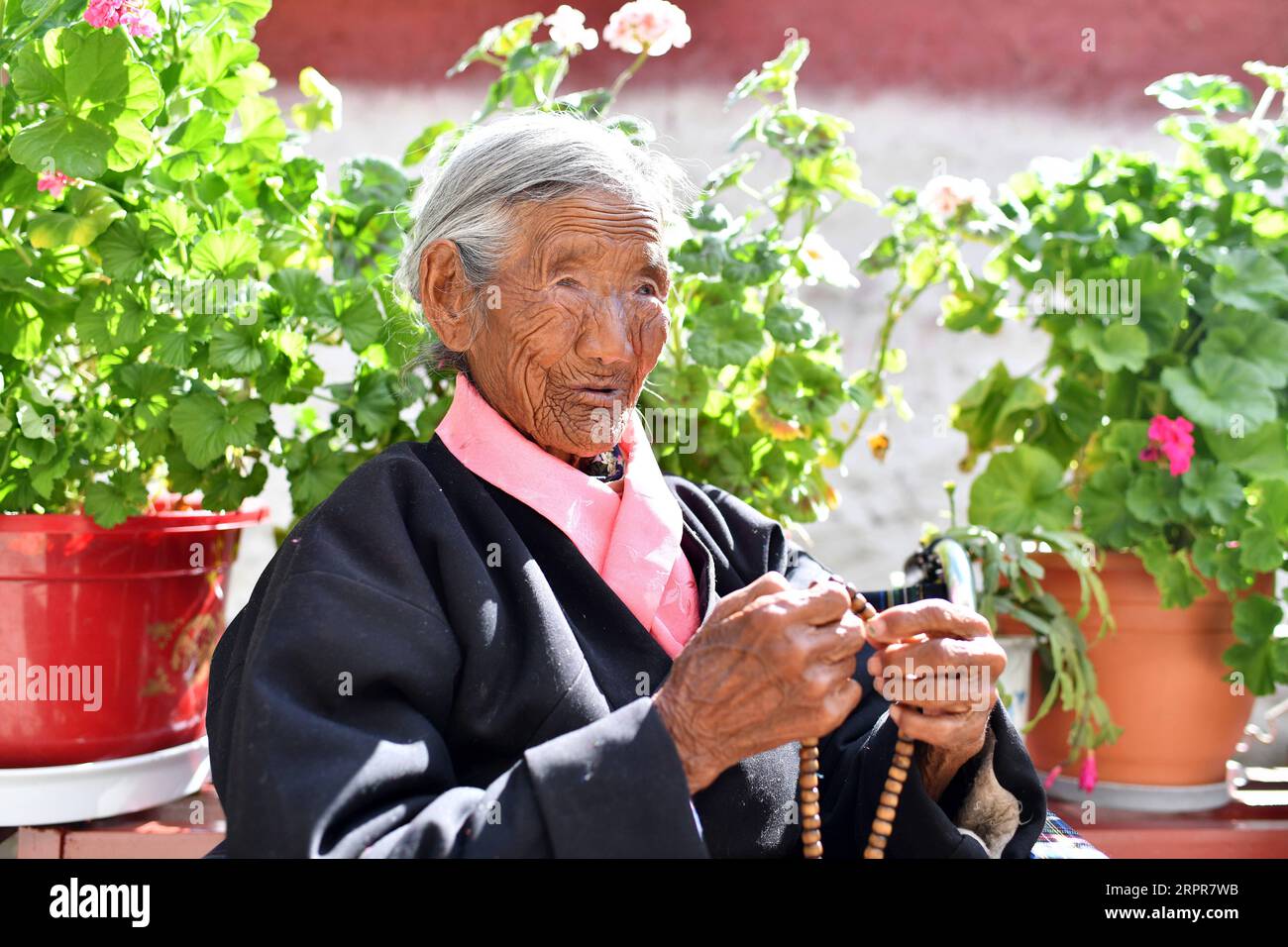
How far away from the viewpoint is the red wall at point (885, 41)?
146 inches

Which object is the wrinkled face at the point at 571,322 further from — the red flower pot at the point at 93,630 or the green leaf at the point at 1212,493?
the green leaf at the point at 1212,493

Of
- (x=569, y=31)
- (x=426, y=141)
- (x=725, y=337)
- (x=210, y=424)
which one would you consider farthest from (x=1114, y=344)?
(x=210, y=424)

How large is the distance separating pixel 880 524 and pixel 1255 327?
1.35m

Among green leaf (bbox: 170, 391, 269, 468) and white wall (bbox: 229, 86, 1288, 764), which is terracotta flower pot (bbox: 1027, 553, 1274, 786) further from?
green leaf (bbox: 170, 391, 269, 468)

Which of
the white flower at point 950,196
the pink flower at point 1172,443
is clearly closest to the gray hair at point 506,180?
the white flower at point 950,196

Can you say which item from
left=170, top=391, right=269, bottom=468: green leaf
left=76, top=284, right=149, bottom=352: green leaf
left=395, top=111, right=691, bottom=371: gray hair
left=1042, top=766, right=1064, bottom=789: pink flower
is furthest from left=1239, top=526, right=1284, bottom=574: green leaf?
left=76, top=284, right=149, bottom=352: green leaf

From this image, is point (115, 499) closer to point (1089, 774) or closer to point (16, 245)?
point (16, 245)

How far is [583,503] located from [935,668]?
0.57m

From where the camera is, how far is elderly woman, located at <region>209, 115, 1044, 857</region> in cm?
138

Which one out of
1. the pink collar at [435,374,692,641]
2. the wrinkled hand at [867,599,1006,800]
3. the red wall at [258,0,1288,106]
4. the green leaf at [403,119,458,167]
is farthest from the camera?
the red wall at [258,0,1288,106]

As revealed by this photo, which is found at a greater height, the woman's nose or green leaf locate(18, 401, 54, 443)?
the woman's nose
